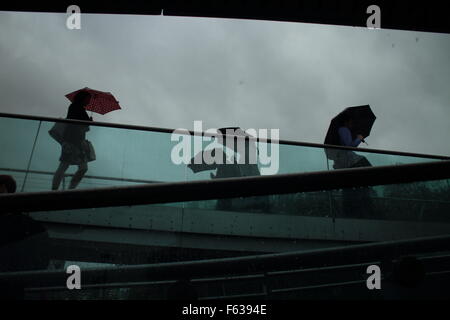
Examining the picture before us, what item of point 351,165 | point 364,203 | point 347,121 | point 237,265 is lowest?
point 237,265

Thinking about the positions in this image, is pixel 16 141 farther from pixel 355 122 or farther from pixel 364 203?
pixel 355 122

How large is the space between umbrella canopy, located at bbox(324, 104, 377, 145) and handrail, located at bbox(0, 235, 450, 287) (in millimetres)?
2794

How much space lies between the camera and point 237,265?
1965 millimetres

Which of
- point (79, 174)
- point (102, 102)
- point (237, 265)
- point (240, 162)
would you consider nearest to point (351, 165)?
point (240, 162)

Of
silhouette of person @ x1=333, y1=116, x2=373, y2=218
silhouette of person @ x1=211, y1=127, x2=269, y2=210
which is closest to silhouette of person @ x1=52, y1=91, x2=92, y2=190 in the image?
silhouette of person @ x1=211, y1=127, x2=269, y2=210

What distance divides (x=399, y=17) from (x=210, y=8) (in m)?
2.80

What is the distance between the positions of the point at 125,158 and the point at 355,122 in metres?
3.22

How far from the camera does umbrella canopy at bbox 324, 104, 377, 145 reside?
484cm

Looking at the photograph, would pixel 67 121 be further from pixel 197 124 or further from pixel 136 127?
pixel 197 124

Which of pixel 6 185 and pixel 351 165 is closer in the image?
pixel 6 185

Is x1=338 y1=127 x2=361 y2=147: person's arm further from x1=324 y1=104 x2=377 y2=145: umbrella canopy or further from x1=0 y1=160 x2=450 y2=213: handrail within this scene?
x1=0 y1=160 x2=450 y2=213: handrail

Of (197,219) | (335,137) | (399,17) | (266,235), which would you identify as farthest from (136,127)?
(399,17)

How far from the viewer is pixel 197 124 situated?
4129 mm
